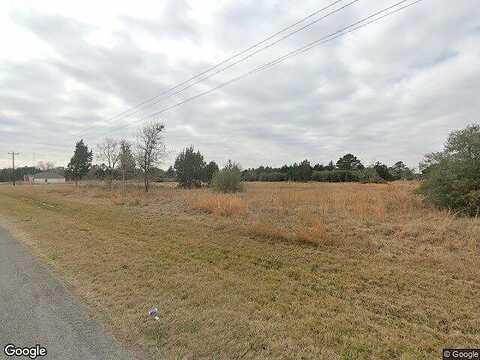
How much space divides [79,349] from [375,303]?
13.2ft

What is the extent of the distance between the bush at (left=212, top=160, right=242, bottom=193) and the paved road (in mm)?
25671

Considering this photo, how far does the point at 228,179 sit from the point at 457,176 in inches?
862

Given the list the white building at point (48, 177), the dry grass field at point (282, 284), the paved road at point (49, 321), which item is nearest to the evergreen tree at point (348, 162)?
the dry grass field at point (282, 284)

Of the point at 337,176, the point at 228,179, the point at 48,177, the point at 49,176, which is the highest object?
the point at 49,176

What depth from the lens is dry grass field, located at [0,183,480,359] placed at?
3400mm

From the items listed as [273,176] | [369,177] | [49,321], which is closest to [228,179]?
[49,321]

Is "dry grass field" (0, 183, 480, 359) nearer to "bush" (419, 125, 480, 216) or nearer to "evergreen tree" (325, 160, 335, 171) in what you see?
"bush" (419, 125, 480, 216)

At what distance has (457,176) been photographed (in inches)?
470

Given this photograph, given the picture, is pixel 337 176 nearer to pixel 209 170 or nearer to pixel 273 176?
pixel 273 176

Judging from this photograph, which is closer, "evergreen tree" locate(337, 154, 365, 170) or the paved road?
the paved road

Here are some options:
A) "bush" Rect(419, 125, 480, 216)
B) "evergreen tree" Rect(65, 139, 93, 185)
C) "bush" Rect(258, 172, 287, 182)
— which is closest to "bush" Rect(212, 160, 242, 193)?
"bush" Rect(419, 125, 480, 216)

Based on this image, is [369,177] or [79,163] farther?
[79,163]

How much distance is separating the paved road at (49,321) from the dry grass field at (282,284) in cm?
25

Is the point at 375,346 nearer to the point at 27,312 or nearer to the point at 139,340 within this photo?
the point at 139,340
